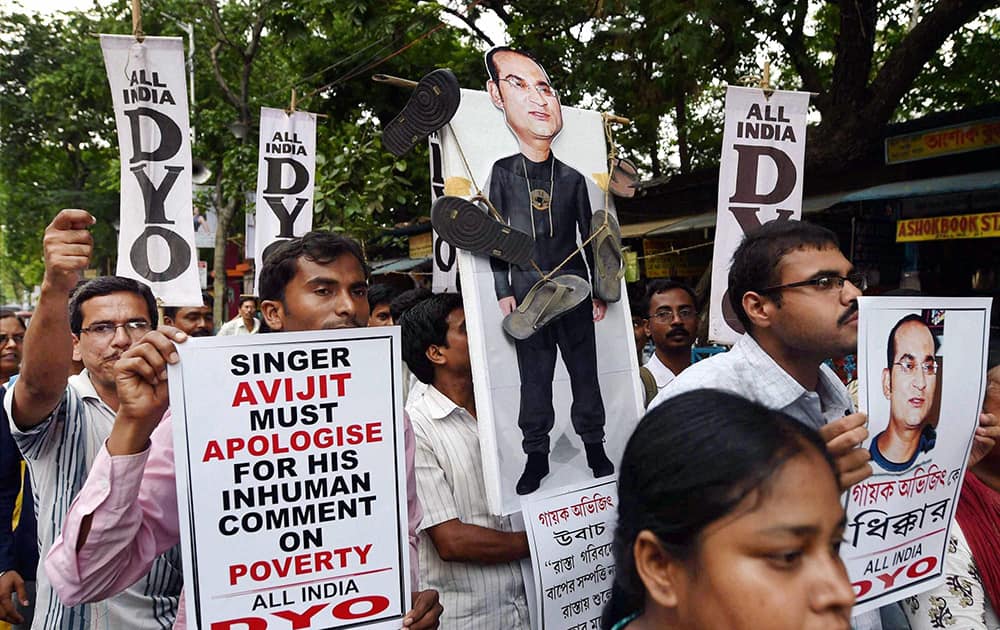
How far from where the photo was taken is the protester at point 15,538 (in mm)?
2717

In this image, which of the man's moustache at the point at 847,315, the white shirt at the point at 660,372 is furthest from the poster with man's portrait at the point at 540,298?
the white shirt at the point at 660,372

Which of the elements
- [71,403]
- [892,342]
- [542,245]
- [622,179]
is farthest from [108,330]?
[892,342]

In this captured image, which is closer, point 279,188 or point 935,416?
point 935,416

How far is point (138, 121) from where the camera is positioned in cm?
373

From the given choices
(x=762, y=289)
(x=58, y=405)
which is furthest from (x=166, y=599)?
(x=762, y=289)

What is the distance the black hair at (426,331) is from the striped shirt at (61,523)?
0.92 metres

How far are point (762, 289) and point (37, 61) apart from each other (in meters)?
19.6

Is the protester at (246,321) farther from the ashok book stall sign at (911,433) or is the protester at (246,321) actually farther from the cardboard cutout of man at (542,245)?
the ashok book stall sign at (911,433)

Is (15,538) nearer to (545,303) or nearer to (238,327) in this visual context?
(545,303)

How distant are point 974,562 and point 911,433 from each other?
1.68 feet

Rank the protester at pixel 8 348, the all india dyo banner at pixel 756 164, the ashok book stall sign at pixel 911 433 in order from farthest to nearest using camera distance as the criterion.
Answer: the protester at pixel 8 348 < the all india dyo banner at pixel 756 164 < the ashok book stall sign at pixel 911 433

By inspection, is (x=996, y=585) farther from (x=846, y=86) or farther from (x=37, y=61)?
(x=37, y=61)

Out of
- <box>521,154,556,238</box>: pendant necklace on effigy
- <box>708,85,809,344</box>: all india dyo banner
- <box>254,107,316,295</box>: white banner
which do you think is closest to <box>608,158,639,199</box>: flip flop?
<box>521,154,556,238</box>: pendant necklace on effigy

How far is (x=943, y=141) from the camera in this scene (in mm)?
6570
